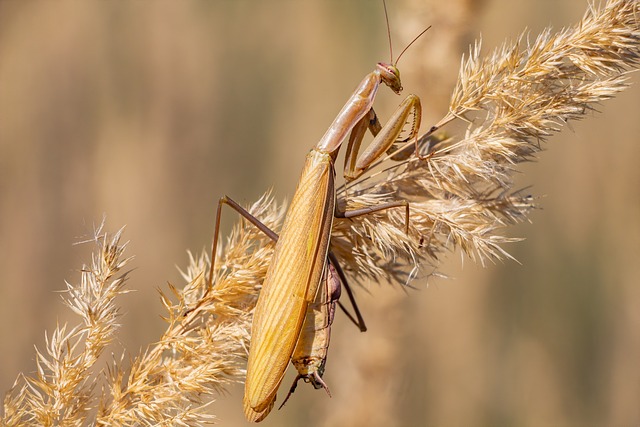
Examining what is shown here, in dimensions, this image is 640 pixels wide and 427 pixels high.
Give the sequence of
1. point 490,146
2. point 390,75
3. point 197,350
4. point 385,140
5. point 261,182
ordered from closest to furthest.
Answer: point 197,350
point 490,146
point 385,140
point 390,75
point 261,182

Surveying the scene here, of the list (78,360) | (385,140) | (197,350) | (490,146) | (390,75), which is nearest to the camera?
(78,360)

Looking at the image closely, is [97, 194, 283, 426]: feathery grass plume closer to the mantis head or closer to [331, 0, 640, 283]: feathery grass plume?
[331, 0, 640, 283]: feathery grass plume

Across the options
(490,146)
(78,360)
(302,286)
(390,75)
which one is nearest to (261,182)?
(390,75)

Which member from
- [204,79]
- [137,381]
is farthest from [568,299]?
[137,381]

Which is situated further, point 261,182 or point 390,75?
point 261,182

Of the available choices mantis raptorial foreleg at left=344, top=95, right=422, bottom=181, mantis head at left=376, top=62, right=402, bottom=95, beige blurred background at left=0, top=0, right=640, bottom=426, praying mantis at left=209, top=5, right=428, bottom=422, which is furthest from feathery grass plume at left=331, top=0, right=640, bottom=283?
beige blurred background at left=0, top=0, right=640, bottom=426

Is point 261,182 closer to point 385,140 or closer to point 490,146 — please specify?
point 385,140
